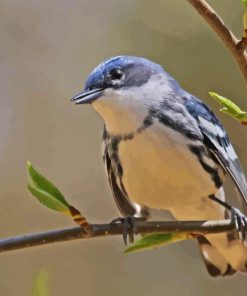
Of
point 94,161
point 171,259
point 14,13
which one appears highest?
point 14,13

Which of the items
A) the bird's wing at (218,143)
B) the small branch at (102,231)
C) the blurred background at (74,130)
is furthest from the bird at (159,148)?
Answer: the blurred background at (74,130)

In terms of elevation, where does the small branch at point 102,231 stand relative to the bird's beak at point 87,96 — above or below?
below

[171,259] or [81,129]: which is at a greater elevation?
[81,129]

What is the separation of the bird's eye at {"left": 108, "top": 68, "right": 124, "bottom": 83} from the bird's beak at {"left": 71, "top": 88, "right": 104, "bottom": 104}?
3 centimetres

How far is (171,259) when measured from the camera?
3.64 ft

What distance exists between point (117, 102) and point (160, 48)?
1.80 feet

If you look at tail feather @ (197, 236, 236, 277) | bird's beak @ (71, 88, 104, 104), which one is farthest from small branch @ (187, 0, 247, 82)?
tail feather @ (197, 236, 236, 277)

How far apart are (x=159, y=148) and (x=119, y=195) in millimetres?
80

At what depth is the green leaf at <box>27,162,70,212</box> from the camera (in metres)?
0.35

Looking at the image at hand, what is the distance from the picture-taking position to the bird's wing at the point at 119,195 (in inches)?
21.9

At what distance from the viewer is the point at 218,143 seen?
54cm

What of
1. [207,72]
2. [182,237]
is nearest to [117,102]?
[182,237]

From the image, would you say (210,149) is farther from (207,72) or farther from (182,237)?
(207,72)

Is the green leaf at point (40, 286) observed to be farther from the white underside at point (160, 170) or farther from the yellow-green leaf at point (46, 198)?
the white underside at point (160, 170)
